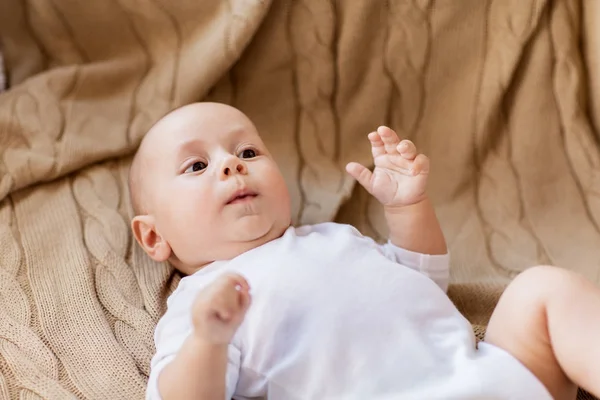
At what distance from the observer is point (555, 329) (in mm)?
946

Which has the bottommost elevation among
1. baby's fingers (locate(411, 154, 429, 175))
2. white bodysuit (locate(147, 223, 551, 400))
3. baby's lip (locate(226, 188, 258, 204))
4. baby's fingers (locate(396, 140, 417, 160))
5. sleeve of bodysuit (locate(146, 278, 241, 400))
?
sleeve of bodysuit (locate(146, 278, 241, 400))

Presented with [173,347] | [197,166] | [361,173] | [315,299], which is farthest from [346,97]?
[173,347]

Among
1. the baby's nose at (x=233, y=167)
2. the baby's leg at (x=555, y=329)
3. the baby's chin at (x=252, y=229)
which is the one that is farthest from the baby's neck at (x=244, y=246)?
the baby's leg at (x=555, y=329)

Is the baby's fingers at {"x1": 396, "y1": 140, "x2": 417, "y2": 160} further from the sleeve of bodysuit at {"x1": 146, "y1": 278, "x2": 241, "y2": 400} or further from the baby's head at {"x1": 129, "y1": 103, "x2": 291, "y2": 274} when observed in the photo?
the sleeve of bodysuit at {"x1": 146, "y1": 278, "x2": 241, "y2": 400}

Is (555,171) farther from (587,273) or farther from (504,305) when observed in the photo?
(504,305)

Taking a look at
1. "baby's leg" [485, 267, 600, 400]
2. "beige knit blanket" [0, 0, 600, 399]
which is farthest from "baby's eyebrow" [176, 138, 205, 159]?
"baby's leg" [485, 267, 600, 400]

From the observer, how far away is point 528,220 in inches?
56.4

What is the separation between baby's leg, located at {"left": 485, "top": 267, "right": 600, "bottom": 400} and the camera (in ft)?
3.03

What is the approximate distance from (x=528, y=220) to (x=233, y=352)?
0.72 metres

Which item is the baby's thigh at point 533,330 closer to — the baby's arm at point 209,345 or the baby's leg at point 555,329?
the baby's leg at point 555,329

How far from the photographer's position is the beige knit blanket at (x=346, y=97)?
54.0 inches

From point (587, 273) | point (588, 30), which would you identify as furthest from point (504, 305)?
point (588, 30)

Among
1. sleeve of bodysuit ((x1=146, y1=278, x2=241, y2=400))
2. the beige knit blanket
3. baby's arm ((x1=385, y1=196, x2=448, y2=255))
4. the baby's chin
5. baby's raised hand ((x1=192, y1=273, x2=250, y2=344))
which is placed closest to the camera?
baby's raised hand ((x1=192, y1=273, x2=250, y2=344))

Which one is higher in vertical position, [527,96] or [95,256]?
[527,96]
